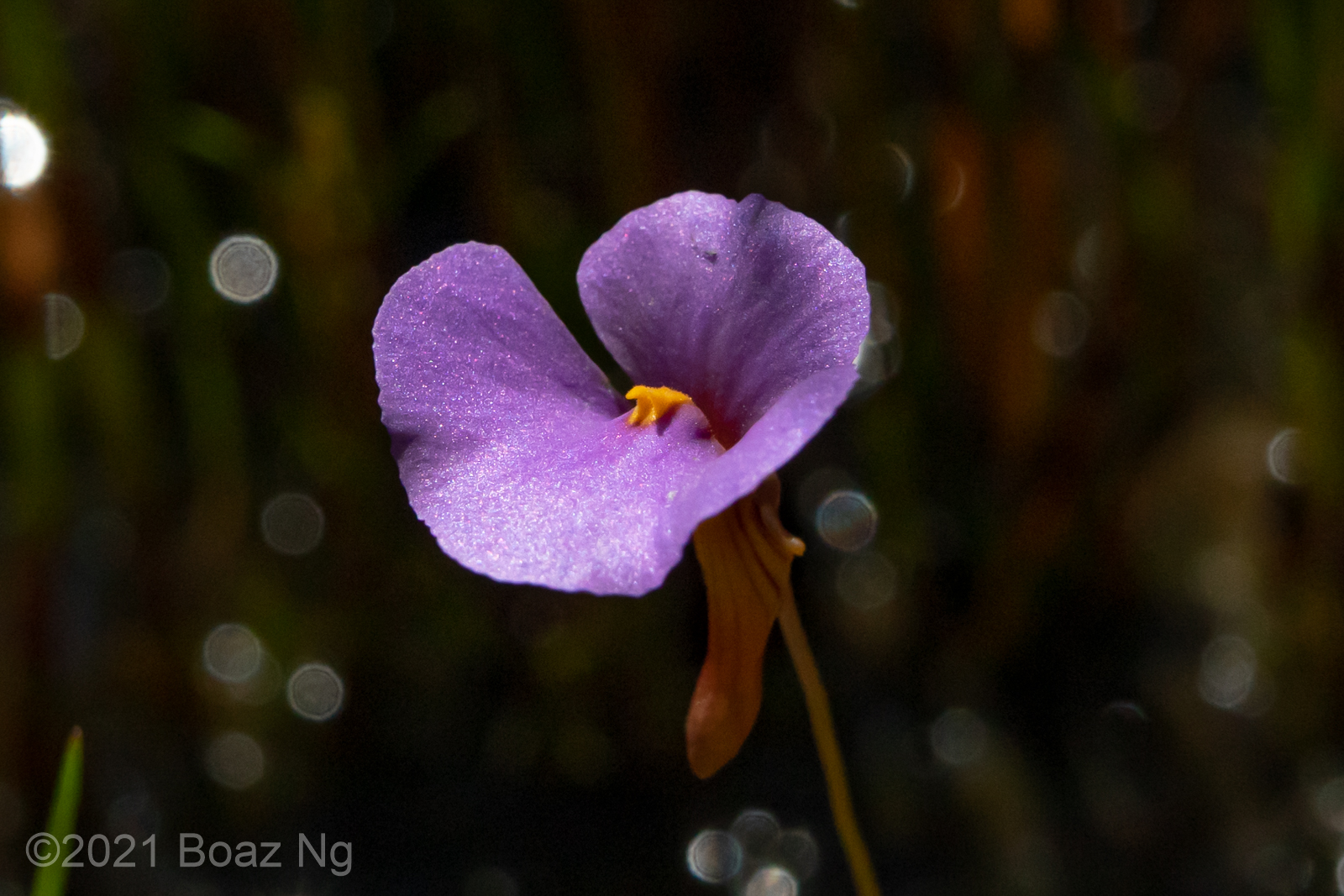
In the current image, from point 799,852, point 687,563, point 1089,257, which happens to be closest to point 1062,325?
point 1089,257

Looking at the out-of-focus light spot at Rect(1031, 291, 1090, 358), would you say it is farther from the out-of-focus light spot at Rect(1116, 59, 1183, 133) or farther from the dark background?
the out-of-focus light spot at Rect(1116, 59, 1183, 133)

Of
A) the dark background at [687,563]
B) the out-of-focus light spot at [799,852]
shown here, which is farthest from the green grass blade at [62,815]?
the out-of-focus light spot at [799,852]

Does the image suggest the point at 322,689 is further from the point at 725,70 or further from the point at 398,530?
the point at 725,70

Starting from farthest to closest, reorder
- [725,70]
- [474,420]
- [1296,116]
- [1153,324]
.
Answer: [725,70] → [1153,324] → [1296,116] → [474,420]

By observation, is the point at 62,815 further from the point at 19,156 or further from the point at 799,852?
the point at 19,156

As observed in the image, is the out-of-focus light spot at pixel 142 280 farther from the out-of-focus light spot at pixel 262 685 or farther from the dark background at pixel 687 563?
the out-of-focus light spot at pixel 262 685

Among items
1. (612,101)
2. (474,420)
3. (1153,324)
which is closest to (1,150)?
(612,101)

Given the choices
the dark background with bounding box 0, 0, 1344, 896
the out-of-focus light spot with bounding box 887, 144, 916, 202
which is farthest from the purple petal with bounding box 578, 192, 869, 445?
the out-of-focus light spot with bounding box 887, 144, 916, 202
